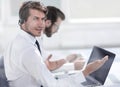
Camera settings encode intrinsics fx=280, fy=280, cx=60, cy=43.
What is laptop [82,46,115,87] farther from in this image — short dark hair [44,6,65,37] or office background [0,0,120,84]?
office background [0,0,120,84]

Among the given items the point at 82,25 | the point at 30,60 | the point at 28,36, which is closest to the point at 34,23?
the point at 28,36

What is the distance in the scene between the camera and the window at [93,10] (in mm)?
3545

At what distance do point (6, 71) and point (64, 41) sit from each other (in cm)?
188

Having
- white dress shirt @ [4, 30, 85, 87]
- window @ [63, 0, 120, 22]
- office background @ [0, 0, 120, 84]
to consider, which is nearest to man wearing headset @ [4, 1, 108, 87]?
white dress shirt @ [4, 30, 85, 87]

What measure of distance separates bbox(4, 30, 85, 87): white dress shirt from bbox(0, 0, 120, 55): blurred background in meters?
1.78

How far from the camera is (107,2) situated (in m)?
3.58

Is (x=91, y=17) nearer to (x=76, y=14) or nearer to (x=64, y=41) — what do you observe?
(x=76, y=14)

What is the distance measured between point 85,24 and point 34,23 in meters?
1.91

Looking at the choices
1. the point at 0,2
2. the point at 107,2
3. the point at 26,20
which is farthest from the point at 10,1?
the point at 26,20

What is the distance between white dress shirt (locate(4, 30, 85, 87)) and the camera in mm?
1554

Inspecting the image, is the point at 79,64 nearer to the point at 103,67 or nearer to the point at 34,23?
the point at 103,67

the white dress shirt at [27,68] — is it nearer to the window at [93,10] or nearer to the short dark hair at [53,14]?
the short dark hair at [53,14]

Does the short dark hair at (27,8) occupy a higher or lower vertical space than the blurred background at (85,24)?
higher

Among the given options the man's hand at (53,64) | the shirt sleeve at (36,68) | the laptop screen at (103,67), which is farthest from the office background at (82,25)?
the shirt sleeve at (36,68)
